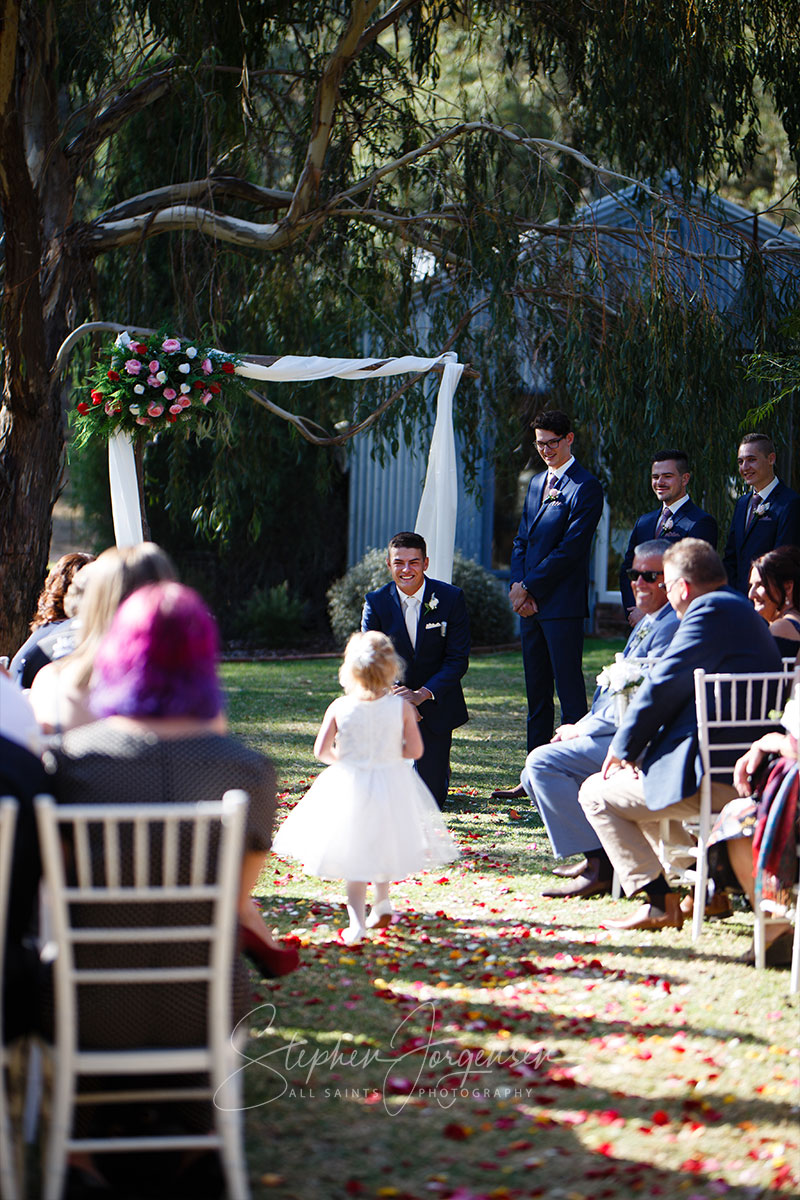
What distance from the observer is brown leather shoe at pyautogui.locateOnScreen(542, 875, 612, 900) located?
17.2 feet

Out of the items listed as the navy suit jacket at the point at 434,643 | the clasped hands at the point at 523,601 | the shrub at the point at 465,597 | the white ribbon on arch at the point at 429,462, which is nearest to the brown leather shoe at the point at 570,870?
the navy suit jacket at the point at 434,643

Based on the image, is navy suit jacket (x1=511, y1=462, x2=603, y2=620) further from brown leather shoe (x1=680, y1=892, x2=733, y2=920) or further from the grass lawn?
brown leather shoe (x1=680, y1=892, x2=733, y2=920)

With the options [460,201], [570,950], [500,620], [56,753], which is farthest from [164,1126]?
[500,620]

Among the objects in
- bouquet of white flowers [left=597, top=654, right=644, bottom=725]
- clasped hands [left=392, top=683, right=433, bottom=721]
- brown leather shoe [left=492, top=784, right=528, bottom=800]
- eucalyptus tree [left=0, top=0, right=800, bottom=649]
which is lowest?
brown leather shoe [left=492, top=784, right=528, bottom=800]

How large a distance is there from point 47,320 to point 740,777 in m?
6.71

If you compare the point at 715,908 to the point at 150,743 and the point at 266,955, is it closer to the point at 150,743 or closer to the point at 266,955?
the point at 266,955

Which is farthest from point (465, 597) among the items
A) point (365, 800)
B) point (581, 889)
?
point (365, 800)

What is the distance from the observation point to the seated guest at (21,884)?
2.71m

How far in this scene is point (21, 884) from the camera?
280 centimetres

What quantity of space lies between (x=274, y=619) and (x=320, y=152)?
A: 8.31 metres

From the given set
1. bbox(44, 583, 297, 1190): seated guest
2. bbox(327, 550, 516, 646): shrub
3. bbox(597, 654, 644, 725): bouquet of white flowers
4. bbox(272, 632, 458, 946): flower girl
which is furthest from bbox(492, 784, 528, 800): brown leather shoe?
bbox(327, 550, 516, 646): shrub

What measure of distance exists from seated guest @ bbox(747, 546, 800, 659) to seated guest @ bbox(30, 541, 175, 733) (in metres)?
2.93

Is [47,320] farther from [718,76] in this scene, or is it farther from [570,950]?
[570,950]

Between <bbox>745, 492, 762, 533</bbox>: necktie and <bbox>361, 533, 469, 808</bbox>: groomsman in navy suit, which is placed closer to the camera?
<bbox>361, 533, 469, 808</bbox>: groomsman in navy suit
